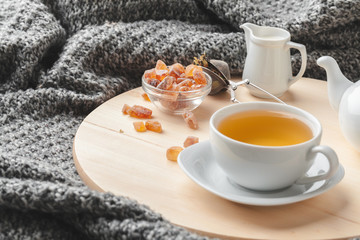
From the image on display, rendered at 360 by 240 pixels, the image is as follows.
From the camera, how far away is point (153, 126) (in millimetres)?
1064

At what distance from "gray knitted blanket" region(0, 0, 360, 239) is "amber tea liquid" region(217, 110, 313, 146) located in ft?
0.98

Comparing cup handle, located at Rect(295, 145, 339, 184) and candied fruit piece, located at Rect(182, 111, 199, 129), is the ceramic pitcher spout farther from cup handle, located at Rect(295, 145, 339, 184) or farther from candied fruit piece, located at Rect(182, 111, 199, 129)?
cup handle, located at Rect(295, 145, 339, 184)

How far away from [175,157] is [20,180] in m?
0.27

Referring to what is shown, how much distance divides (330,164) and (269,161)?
0.09 metres

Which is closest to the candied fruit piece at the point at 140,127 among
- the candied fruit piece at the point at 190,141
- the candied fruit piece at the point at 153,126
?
the candied fruit piece at the point at 153,126

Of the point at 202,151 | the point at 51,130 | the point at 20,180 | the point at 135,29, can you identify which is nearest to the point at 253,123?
the point at 202,151

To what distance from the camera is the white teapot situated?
950 millimetres

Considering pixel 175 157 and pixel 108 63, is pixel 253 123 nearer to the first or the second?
pixel 175 157

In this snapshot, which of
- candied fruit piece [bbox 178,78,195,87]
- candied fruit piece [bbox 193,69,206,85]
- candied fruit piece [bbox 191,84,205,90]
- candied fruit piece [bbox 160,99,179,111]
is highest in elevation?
candied fruit piece [bbox 193,69,206,85]

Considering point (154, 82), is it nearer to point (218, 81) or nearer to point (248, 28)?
point (218, 81)

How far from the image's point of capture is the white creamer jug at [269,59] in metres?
1.20

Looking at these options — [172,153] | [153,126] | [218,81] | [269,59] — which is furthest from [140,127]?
[269,59]

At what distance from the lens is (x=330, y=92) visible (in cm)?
106

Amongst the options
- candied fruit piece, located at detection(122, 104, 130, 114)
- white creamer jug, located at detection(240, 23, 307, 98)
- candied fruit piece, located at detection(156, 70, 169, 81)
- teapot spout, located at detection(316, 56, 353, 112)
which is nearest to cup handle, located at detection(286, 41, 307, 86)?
white creamer jug, located at detection(240, 23, 307, 98)
